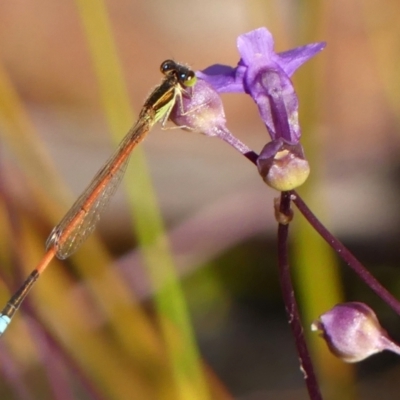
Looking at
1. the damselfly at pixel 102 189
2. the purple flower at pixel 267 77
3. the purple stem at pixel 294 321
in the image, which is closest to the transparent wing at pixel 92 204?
the damselfly at pixel 102 189

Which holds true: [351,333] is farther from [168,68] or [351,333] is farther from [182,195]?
[182,195]

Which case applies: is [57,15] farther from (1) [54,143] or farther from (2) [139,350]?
(2) [139,350]

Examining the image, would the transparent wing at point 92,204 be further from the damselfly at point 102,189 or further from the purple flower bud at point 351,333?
the purple flower bud at point 351,333

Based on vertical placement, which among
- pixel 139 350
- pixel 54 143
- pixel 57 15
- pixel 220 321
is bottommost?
pixel 139 350

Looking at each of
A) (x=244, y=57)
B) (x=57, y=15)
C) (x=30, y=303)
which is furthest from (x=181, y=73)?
(x=57, y=15)

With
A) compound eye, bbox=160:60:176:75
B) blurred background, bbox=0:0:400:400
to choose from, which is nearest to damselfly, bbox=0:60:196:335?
compound eye, bbox=160:60:176:75

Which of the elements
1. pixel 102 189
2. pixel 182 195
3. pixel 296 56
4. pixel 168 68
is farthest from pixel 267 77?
pixel 182 195
